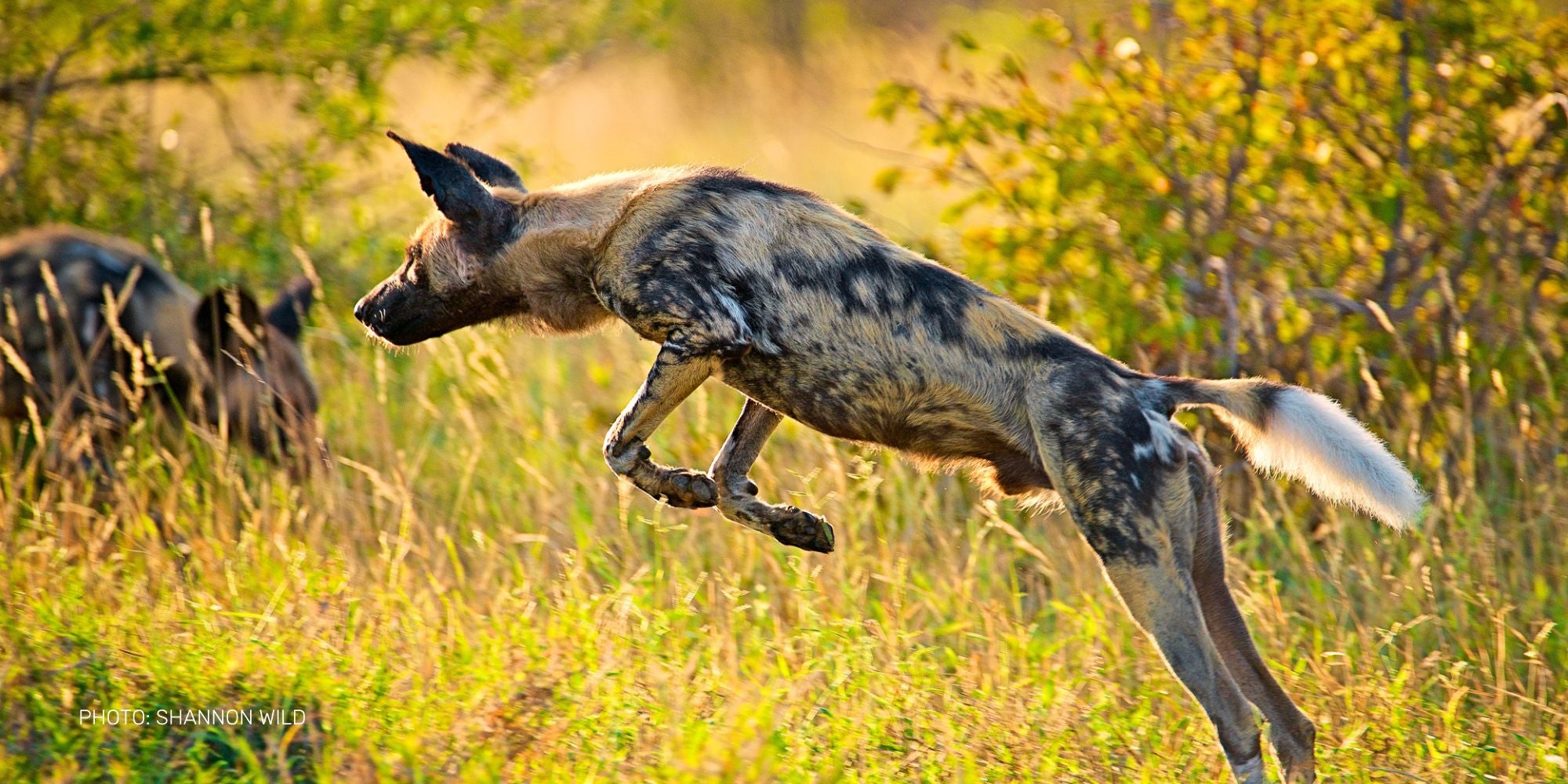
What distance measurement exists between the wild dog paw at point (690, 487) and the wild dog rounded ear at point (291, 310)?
3441 millimetres

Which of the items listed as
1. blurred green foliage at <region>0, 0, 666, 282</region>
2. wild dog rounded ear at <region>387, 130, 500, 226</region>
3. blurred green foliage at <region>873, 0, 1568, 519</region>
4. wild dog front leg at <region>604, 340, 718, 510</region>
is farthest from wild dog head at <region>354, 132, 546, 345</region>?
blurred green foliage at <region>0, 0, 666, 282</region>

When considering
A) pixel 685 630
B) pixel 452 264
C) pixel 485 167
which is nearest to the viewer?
pixel 452 264

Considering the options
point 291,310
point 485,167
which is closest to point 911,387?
point 485,167

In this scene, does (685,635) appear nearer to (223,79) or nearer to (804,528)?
(804,528)

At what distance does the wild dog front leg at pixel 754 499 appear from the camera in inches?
147

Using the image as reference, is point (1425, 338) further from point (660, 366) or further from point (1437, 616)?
point (660, 366)

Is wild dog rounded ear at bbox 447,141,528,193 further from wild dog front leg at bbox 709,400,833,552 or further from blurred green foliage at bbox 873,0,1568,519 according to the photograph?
blurred green foliage at bbox 873,0,1568,519

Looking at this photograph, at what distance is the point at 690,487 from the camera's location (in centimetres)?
366

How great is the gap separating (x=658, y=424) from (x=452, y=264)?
2.52 feet

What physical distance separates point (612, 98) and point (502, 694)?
13.6 m

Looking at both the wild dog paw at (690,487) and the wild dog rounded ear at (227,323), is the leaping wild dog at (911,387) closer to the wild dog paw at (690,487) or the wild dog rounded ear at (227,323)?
the wild dog paw at (690,487)

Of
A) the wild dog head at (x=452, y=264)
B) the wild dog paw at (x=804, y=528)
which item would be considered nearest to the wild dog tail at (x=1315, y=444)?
the wild dog paw at (x=804, y=528)

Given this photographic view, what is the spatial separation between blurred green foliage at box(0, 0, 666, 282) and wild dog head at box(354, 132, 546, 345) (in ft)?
9.85

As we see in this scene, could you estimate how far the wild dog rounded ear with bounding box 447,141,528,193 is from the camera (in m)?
4.26
